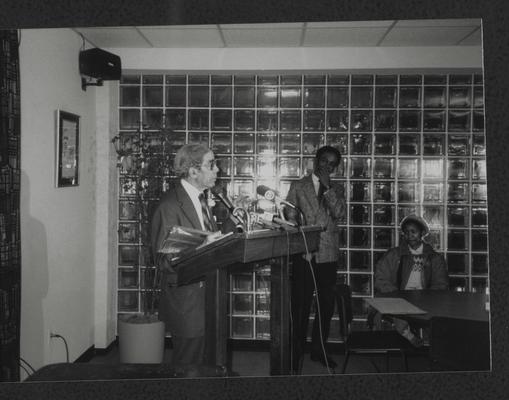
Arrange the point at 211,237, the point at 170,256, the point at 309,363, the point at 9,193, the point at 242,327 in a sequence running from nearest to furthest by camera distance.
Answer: the point at 211,237, the point at 170,256, the point at 9,193, the point at 309,363, the point at 242,327

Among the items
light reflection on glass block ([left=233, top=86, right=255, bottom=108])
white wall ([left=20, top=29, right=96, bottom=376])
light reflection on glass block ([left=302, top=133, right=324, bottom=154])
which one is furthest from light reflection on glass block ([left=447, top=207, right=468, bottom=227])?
white wall ([left=20, top=29, right=96, bottom=376])

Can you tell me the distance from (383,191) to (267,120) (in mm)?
728

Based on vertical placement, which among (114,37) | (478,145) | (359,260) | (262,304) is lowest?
(262,304)

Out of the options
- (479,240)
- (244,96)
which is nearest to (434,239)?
(479,240)

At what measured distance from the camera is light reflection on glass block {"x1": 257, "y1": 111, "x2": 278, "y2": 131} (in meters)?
2.64

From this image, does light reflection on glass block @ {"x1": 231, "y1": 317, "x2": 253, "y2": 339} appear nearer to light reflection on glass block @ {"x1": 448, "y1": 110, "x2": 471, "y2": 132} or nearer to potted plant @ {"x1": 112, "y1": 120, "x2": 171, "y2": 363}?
potted plant @ {"x1": 112, "y1": 120, "x2": 171, "y2": 363}

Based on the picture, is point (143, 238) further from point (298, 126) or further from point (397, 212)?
point (397, 212)

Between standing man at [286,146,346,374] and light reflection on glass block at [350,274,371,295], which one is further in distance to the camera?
light reflection on glass block at [350,274,371,295]

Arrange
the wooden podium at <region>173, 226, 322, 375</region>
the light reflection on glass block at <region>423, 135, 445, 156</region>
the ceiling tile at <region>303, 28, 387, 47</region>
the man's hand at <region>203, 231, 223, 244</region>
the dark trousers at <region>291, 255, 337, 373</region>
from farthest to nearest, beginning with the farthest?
the light reflection on glass block at <region>423, 135, 445, 156</region>, the ceiling tile at <region>303, 28, 387, 47</region>, the dark trousers at <region>291, 255, 337, 373</region>, the man's hand at <region>203, 231, 223, 244</region>, the wooden podium at <region>173, 226, 322, 375</region>

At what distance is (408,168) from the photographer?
263 cm

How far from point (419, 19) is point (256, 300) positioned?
1.65 meters

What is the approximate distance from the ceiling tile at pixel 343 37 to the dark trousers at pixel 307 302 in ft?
3.57

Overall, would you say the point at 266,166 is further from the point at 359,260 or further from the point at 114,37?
the point at 114,37

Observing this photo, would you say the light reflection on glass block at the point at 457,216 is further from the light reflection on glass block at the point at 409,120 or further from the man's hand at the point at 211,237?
the man's hand at the point at 211,237
